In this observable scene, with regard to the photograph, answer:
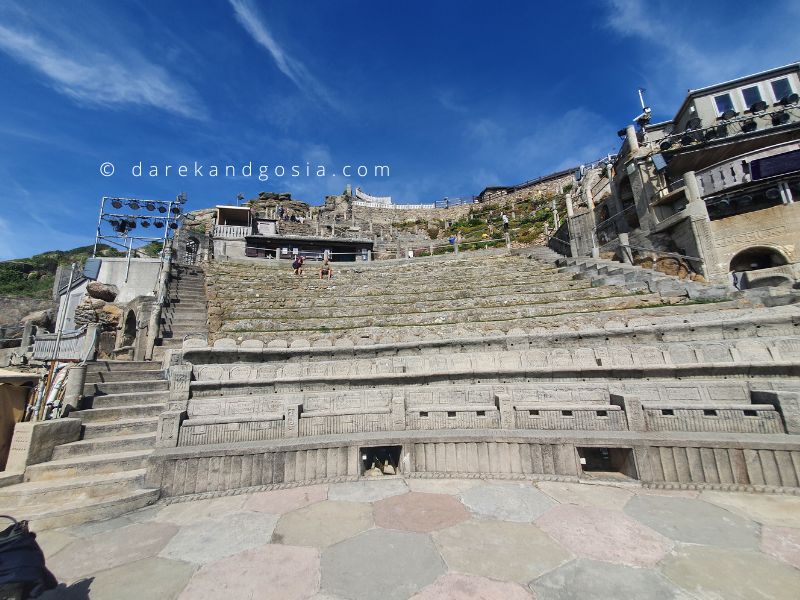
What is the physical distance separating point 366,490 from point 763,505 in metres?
4.69

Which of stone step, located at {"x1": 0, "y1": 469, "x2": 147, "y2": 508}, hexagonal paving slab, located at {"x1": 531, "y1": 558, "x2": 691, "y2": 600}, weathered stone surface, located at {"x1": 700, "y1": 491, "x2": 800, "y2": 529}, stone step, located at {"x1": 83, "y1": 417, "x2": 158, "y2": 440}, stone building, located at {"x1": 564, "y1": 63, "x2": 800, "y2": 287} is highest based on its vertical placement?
stone building, located at {"x1": 564, "y1": 63, "x2": 800, "y2": 287}

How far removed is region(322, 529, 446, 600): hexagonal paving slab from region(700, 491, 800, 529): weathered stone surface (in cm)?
349

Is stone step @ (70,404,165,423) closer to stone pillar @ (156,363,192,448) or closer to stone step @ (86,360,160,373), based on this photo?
stone pillar @ (156,363,192,448)

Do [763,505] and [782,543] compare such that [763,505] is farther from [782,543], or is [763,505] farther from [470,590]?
[470,590]

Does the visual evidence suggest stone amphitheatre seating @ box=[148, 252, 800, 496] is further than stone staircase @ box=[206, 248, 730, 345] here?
No

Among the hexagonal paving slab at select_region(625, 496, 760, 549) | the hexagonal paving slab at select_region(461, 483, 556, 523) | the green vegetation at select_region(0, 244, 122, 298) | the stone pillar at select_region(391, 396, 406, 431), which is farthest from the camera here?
the green vegetation at select_region(0, 244, 122, 298)

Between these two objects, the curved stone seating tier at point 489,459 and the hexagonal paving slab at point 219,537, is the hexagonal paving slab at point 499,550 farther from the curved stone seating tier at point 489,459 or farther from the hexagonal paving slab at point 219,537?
the hexagonal paving slab at point 219,537

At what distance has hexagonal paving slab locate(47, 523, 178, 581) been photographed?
296 centimetres

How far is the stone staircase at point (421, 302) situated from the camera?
10.9m

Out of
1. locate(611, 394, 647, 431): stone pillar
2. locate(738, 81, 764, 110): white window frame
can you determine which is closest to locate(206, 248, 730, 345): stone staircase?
locate(611, 394, 647, 431): stone pillar

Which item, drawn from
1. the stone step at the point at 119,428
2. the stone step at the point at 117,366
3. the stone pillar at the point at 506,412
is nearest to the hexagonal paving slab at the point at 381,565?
the stone pillar at the point at 506,412

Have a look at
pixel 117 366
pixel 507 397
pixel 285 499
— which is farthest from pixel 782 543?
pixel 117 366

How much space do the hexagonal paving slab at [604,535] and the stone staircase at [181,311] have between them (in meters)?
11.0

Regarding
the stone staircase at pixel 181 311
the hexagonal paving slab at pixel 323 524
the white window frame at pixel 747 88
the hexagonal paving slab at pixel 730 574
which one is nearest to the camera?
the hexagonal paving slab at pixel 730 574
